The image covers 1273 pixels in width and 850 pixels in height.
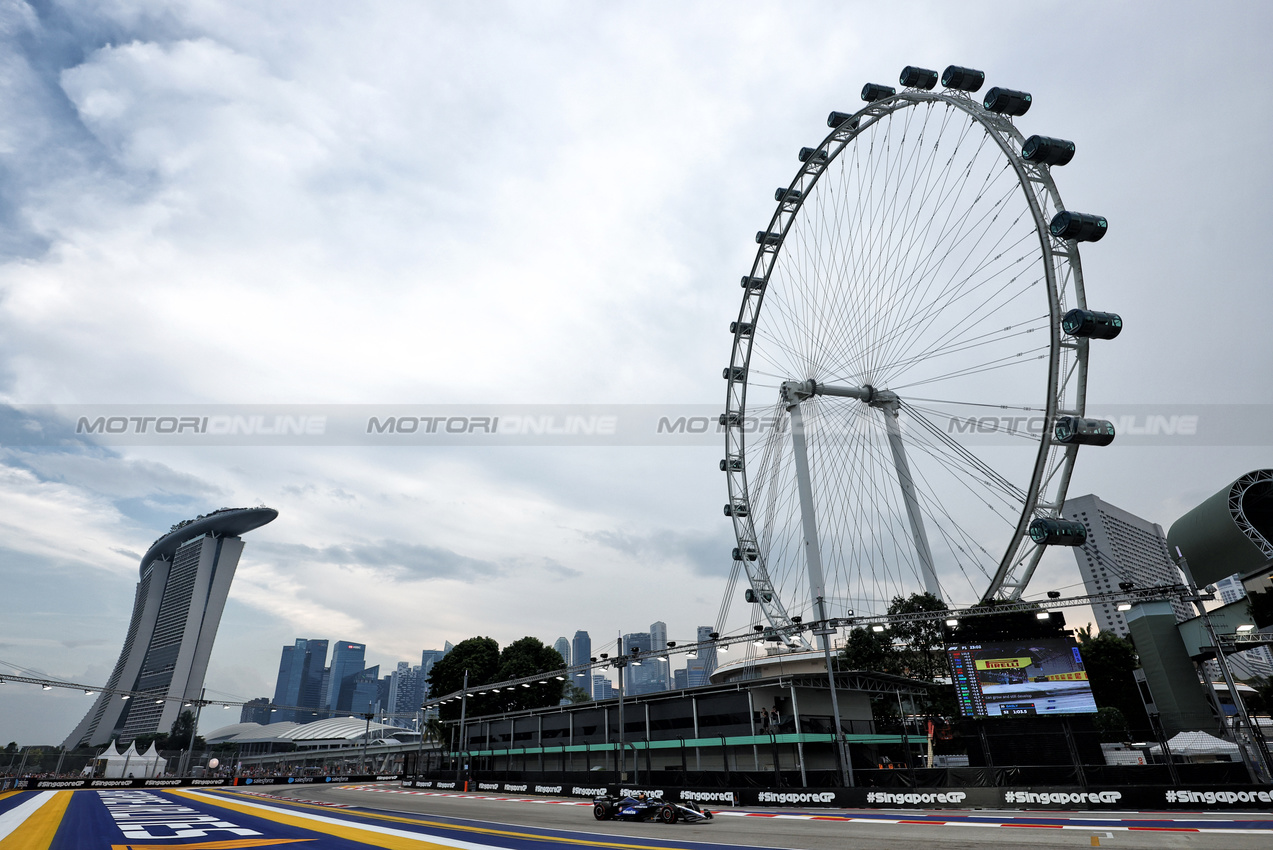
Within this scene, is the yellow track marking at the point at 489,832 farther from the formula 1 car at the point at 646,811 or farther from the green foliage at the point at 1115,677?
the green foliage at the point at 1115,677

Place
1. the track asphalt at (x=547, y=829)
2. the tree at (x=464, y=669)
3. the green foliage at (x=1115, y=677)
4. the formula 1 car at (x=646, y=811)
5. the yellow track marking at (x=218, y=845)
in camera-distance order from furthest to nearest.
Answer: the tree at (x=464, y=669) < the green foliage at (x=1115, y=677) < the formula 1 car at (x=646, y=811) < the track asphalt at (x=547, y=829) < the yellow track marking at (x=218, y=845)

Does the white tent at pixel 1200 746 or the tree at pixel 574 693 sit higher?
the tree at pixel 574 693

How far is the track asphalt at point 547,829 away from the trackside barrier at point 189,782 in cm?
3824

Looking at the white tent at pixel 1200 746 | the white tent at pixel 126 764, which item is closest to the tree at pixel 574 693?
the white tent at pixel 126 764

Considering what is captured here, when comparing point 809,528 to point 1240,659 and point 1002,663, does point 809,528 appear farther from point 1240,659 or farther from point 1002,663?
point 1240,659

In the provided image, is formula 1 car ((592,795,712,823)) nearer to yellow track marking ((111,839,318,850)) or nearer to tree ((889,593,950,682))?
yellow track marking ((111,839,318,850))

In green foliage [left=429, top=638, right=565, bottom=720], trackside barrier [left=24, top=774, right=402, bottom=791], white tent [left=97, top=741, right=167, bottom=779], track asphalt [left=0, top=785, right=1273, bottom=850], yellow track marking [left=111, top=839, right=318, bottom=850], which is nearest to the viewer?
yellow track marking [left=111, top=839, right=318, bottom=850]

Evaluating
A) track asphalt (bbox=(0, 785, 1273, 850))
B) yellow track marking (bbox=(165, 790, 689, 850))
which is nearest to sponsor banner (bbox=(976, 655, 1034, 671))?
track asphalt (bbox=(0, 785, 1273, 850))

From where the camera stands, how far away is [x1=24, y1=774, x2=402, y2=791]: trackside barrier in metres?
54.9

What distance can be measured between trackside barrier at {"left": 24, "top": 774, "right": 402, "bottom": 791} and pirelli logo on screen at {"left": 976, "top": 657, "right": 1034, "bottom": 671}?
2541 inches

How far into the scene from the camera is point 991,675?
3656 cm

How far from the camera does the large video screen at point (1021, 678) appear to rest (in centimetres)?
3462

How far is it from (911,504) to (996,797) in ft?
48.5

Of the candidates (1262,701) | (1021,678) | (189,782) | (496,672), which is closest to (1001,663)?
(1021,678)
